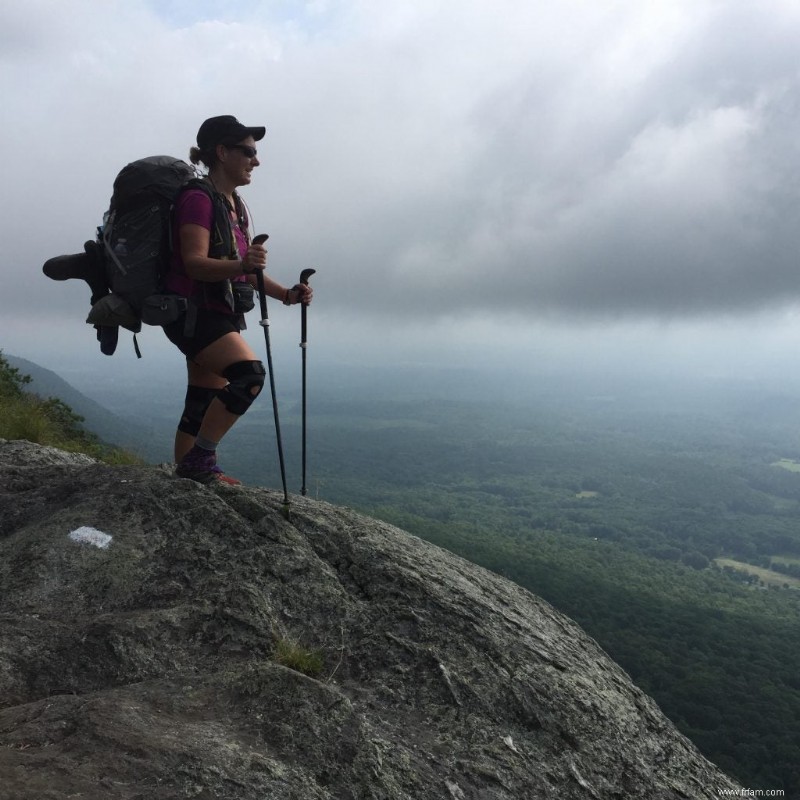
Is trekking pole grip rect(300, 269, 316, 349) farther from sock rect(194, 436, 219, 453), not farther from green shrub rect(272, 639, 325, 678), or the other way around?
green shrub rect(272, 639, 325, 678)

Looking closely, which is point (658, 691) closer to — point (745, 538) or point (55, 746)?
point (55, 746)

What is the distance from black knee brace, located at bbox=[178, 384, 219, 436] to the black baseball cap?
2.83 meters

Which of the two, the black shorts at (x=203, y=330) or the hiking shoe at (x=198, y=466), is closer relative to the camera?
the black shorts at (x=203, y=330)

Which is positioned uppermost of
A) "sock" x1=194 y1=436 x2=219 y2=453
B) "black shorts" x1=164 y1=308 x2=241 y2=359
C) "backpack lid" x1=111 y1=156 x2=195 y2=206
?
"backpack lid" x1=111 y1=156 x2=195 y2=206

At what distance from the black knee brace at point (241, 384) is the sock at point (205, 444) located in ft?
1.68

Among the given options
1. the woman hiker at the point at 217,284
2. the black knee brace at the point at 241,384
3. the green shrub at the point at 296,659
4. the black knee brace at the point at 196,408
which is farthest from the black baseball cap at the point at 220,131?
the green shrub at the point at 296,659

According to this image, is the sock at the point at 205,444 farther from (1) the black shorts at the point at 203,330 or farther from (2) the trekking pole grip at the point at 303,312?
(2) the trekking pole grip at the point at 303,312

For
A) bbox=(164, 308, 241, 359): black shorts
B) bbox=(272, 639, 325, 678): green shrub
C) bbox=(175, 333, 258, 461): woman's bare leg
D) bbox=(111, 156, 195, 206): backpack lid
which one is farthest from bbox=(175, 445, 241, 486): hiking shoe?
bbox=(111, 156, 195, 206): backpack lid

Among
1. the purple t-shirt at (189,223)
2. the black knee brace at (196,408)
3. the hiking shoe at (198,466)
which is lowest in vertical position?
the hiking shoe at (198,466)

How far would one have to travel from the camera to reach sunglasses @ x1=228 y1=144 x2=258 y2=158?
6.00 meters

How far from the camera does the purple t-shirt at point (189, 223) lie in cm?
554

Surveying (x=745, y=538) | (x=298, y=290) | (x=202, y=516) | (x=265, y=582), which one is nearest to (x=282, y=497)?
(x=202, y=516)

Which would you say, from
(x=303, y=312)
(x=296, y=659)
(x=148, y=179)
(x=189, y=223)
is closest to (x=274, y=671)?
(x=296, y=659)

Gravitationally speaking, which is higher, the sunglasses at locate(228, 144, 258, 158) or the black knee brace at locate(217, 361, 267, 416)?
the sunglasses at locate(228, 144, 258, 158)
